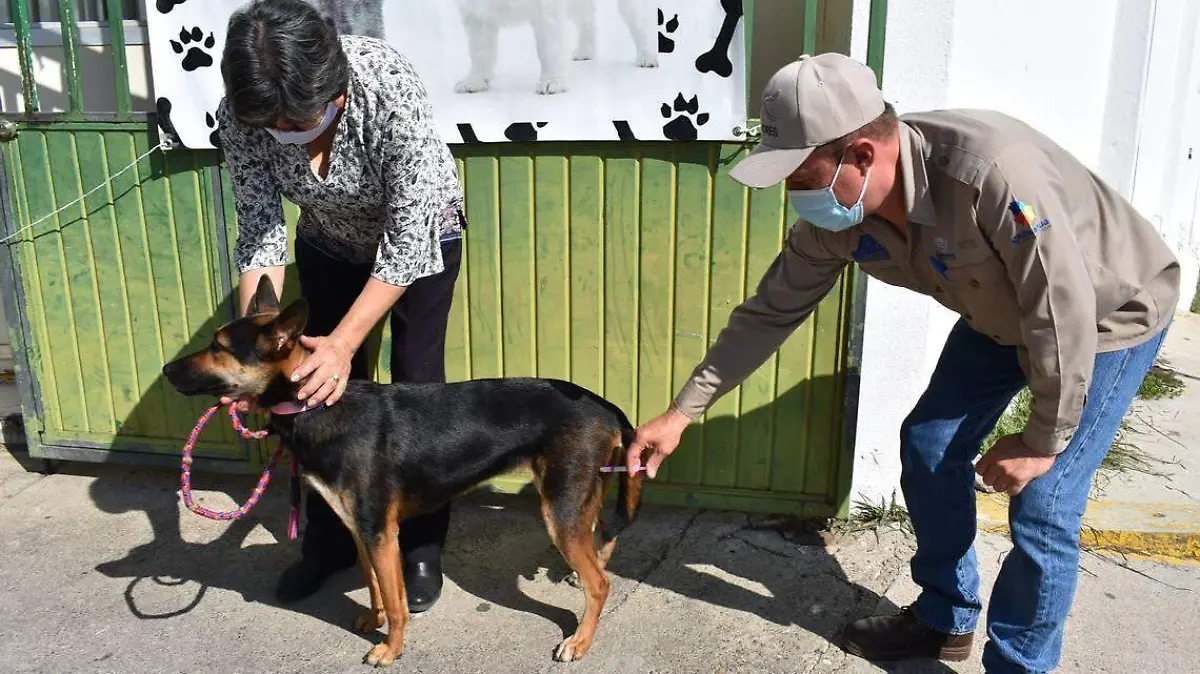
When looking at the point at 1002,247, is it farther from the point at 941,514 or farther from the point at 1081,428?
the point at 941,514

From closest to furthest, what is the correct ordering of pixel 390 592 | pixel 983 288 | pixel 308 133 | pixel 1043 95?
pixel 983 288, pixel 308 133, pixel 390 592, pixel 1043 95

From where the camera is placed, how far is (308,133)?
9.09 ft

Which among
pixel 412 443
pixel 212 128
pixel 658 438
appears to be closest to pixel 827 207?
pixel 658 438

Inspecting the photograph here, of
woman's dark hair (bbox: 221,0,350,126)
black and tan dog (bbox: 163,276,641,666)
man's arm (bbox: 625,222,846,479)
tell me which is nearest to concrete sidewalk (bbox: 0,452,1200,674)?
black and tan dog (bbox: 163,276,641,666)

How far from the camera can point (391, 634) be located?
3.09 m

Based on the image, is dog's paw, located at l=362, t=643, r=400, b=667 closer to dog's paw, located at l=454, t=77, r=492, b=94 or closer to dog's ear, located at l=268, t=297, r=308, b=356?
dog's ear, located at l=268, t=297, r=308, b=356

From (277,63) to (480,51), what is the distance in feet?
4.54

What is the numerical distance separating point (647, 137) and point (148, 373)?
275cm

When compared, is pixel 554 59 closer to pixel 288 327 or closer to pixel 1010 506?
pixel 288 327

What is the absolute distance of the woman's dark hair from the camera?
7.95ft

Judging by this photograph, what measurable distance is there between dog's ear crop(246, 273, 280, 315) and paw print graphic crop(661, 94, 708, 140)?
64.1 inches

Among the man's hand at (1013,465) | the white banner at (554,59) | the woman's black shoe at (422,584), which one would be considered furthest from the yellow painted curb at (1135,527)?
the woman's black shoe at (422,584)

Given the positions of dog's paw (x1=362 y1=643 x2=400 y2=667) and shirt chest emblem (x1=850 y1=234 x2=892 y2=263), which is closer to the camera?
shirt chest emblem (x1=850 y1=234 x2=892 y2=263)

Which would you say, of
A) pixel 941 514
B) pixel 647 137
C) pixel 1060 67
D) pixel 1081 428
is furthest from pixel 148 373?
pixel 1060 67
